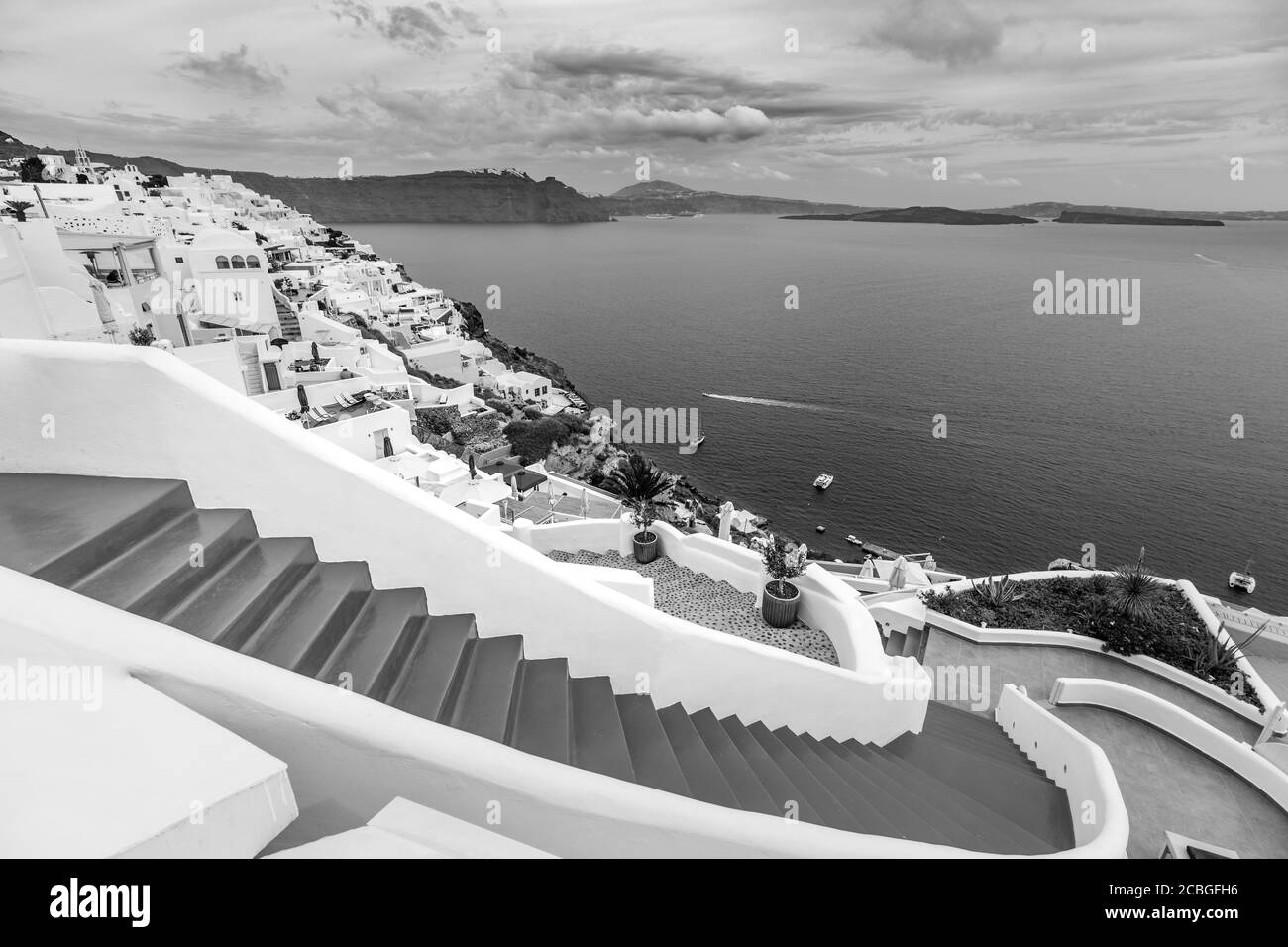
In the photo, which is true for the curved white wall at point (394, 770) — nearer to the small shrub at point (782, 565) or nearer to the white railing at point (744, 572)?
the white railing at point (744, 572)

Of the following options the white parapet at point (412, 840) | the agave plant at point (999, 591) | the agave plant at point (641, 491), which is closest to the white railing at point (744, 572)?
the agave plant at point (641, 491)

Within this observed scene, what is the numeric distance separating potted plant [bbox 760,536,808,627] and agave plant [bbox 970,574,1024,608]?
15.4 feet

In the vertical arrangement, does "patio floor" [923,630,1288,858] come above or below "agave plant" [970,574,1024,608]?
below

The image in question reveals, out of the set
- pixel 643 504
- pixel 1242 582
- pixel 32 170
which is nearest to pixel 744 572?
pixel 643 504

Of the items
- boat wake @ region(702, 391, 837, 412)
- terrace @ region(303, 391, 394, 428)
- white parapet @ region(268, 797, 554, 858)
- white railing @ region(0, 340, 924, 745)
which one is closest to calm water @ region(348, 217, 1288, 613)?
boat wake @ region(702, 391, 837, 412)

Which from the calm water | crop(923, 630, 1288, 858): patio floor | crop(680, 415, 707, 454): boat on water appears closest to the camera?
crop(923, 630, 1288, 858): patio floor

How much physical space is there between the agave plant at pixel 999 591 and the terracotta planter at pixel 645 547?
6.43m

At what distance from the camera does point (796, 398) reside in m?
54.8

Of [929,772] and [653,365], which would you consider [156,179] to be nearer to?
[653,365]

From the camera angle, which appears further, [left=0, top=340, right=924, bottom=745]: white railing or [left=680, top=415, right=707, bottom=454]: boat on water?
[left=680, top=415, right=707, bottom=454]: boat on water

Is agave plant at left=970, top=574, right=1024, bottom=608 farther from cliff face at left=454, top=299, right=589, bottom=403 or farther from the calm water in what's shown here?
cliff face at left=454, top=299, right=589, bottom=403

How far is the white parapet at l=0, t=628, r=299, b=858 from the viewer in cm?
186

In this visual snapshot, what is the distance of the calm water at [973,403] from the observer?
114 ft
